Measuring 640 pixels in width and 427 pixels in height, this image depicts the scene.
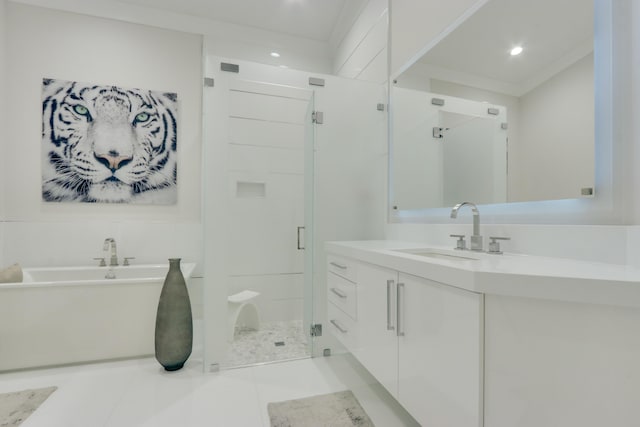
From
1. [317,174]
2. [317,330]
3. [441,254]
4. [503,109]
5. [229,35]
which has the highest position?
[229,35]

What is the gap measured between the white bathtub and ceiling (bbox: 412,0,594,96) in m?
2.49

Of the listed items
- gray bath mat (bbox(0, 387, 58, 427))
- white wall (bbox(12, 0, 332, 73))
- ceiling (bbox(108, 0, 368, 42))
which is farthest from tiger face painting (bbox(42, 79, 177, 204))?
gray bath mat (bbox(0, 387, 58, 427))

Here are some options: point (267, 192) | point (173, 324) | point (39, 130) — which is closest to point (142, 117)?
point (39, 130)

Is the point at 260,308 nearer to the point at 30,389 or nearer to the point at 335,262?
the point at 335,262

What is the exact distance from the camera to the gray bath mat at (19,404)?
1.38 meters

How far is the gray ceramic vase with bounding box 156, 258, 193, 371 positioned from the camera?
5.98 feet

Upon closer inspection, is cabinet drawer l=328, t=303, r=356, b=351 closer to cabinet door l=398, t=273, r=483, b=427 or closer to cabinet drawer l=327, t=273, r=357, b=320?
cabinet drawer l=327, t=273, r=357, b=320

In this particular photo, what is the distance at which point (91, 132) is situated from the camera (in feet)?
8.86

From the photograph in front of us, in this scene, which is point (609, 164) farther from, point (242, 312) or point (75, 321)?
point (75, 321)

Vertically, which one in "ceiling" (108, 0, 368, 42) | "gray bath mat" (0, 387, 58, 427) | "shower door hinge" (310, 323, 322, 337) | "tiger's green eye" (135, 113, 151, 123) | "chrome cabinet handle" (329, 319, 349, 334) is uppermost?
"ceiling" (108, 0, 368, 42)

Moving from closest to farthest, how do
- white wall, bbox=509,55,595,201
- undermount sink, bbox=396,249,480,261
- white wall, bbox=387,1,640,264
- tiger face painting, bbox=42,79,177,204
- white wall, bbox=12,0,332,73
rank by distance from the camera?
white wall, bbox=387,1,640,264, white wall, bbox=509,55,595,201, undermount sink, bbox=396,249,480,261, tiger face painting, bbox=42,79,177,204, white wall, bbox=12,0,332,73

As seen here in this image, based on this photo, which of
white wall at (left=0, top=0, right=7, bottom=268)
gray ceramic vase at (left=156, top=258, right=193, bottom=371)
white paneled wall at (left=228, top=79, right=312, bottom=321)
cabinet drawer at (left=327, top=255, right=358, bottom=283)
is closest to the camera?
cabinet drawer at (left=327, top=255, right=358, bottom=283)

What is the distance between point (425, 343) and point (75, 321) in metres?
2.28

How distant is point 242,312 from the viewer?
2227mm
